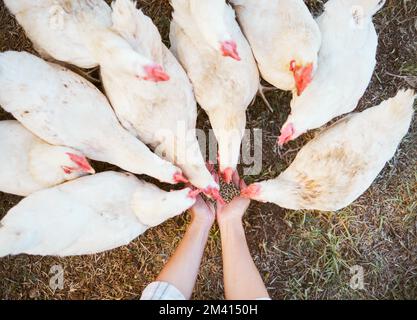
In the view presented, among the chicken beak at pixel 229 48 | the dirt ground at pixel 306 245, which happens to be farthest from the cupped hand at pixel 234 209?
the chicken beak at pixel 229 48

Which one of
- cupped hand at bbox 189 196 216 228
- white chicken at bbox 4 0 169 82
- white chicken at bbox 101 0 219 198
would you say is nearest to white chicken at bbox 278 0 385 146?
white chicken at bbox 101 0 219 198

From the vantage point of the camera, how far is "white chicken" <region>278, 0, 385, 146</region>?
205 centimetres

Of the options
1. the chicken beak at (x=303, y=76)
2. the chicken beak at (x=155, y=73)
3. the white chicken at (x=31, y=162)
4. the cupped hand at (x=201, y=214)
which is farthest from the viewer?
the cupped hand at (x=201, y=214)

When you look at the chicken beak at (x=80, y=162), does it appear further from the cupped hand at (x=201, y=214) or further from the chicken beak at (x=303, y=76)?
the chicken beak at (x=303, y=76)

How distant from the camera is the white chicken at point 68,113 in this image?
1984 mm

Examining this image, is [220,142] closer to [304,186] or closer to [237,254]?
[304,186]

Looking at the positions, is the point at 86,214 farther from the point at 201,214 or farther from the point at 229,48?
the point at 229,48

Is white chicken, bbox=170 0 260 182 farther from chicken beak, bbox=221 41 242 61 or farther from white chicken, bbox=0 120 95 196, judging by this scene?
white chicken, bbox=0 120 95 196

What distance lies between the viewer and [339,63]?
6.75 ft

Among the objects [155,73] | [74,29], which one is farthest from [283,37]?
[74,29]

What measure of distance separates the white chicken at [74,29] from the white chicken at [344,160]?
74cm

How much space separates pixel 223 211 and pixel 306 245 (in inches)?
17.3
